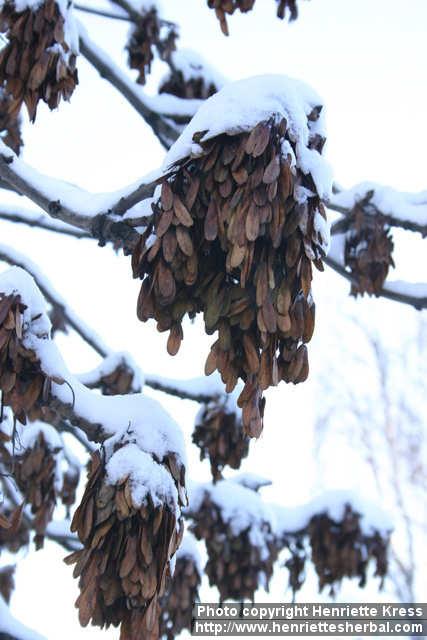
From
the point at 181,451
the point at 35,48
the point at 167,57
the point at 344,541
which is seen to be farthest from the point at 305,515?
the point at 35,48

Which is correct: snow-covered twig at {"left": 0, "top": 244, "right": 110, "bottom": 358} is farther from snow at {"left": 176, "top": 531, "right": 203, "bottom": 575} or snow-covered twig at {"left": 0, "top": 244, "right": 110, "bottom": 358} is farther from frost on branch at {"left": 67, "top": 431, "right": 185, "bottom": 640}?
frost on branch at {"left": 67, "top": 431, "right": 185, "bottom": 640}

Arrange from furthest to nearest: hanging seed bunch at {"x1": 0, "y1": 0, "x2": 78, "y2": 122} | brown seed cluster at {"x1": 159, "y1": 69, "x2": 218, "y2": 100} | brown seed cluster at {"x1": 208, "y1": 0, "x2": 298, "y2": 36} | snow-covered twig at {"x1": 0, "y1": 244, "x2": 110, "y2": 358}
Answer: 1. brown seed cluster at {"x1": 159, "y1": 69, "x2": 218, "y2": 100}
2. snow-covered twig at {"x1": 0, "y1": 244, "x2": 110, "y2": 358}
3. brown seed cluster at {"x1": 208, "y1": 0, "x2": 298, "y2": 36}
4. hanging seed bunch at {"x1": 0, "y1": 0, "x2": 78, "y2": 122}

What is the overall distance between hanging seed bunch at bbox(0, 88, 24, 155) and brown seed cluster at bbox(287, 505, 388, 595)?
8.62 feet

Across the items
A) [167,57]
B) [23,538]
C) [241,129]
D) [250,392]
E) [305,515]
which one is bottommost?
[250,392]

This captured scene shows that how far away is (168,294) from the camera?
145 cm

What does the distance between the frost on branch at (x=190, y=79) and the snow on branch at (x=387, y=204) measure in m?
1.04

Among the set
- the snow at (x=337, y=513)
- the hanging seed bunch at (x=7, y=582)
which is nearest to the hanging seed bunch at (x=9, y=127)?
the hanging seed bunch at (x=7, y=582)

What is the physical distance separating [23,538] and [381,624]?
4278 millimetres

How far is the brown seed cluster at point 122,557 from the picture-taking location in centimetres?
160

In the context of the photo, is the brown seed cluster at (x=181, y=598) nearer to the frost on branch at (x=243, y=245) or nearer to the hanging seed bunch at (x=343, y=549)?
the hanging seed bunch at (x=343, y=549)

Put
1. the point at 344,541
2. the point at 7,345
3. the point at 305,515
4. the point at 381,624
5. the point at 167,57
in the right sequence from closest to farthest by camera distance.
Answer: the point at 7,345
the point at 167,57
the point at 344,541
the point at 305,515
the point at 381,624

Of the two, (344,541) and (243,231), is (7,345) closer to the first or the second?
(243,231)

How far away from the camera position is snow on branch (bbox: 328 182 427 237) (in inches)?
116

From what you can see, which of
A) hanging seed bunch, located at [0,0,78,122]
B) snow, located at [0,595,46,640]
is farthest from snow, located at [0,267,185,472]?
snow, located at [0,595,46,640]
